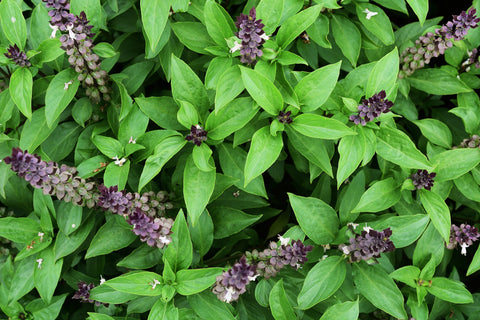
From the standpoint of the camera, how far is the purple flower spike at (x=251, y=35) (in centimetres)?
167

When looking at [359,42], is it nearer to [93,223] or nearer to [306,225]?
[306,225]

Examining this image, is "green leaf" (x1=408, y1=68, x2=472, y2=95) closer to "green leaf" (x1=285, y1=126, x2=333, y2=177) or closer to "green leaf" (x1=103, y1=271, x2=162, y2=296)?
"green leaf" (x1=285, y1=126, x2=333, y2=177)

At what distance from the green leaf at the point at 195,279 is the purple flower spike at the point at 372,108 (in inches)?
32.1

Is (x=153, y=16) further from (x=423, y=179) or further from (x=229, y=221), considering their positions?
(x=423, y=179)

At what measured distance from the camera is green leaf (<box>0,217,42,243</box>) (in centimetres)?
213

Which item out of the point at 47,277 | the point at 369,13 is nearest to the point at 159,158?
the point at 47,277

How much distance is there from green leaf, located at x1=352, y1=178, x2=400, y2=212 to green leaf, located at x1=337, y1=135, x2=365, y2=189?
0.78 feet

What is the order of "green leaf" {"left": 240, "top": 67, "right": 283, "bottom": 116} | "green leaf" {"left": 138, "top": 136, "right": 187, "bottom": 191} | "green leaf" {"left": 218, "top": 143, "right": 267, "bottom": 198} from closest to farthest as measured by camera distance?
1. "green leaf" {"left": 240, "top": 67, "right": 283, "bottom": 116}
2. "green leaf" {"left": 138, "top": 136, "right": 187, "bottom": 191}
3. "green leaf" {"left": 218, "top": 143, "right": 267, "bottom": 198}

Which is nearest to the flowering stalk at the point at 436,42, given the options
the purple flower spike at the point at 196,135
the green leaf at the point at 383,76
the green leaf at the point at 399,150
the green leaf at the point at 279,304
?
the green leaf at the point at 383,76

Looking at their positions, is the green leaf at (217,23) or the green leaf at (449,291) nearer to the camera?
the green leaf at (217,23)

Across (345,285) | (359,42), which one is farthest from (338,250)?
(359,42)

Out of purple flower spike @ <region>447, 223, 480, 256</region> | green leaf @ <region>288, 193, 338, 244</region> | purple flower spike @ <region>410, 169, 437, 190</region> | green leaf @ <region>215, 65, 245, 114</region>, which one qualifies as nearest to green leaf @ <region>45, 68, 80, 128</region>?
green leaf @ <region>215, 65, 245, 114</region>

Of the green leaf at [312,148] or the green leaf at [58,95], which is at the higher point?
the green leaf at [58,95]

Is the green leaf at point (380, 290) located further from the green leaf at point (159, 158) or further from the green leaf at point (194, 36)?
the green leaf at point (194, 36)
